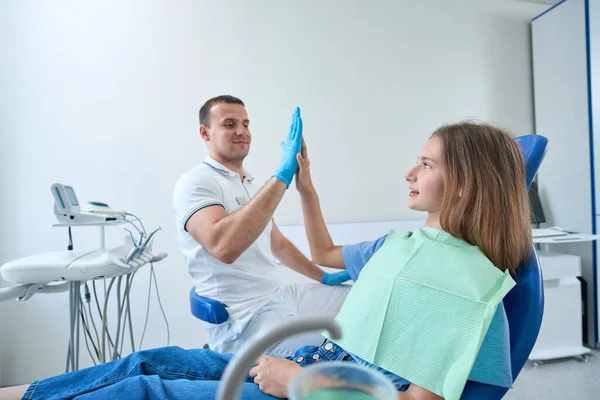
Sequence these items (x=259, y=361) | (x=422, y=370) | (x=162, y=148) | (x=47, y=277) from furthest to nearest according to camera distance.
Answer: (x=162, y=148), (x=47, y=277), (x=259, y=361), (x=422, y=370)

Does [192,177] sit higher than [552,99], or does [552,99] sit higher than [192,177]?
[552,99]

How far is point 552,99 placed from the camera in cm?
273

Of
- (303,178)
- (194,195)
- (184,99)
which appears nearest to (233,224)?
(194,195)

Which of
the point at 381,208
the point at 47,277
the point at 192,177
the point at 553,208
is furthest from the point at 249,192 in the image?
the point at 553,208

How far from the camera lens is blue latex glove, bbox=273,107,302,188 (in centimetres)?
137

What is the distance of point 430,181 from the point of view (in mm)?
970

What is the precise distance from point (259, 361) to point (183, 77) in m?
1.95

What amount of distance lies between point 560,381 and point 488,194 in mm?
1800

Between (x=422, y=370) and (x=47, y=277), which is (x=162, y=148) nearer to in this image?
(x=47, y=277)

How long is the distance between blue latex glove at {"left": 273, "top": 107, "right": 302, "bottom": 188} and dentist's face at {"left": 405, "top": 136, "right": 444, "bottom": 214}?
51cm

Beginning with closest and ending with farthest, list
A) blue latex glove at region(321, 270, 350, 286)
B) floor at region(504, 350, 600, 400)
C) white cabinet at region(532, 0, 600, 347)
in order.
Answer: blue latex glove at region(321, 270, 350, 286) → floor at region(504, 350, 600, 400) → white cabinet at region(532, 0, 600, 347)

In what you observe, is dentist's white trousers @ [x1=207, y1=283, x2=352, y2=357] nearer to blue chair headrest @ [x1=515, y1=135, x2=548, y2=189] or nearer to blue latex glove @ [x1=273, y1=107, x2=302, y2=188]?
blue latex glove @ [x1=273, y1=107, x2=302, y2=188]

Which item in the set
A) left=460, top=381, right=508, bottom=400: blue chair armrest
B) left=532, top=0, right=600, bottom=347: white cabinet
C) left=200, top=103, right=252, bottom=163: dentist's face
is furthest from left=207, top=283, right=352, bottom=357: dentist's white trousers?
left=532, top=0, right=600, bottom=347: white cabinet

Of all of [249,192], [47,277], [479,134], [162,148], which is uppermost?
[162,148]
